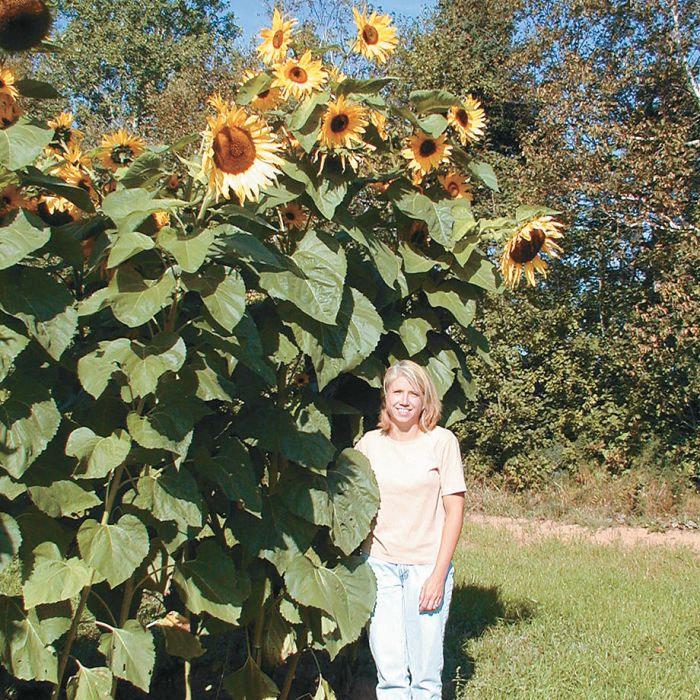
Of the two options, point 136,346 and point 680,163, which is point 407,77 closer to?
point 680,163

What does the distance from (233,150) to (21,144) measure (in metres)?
0.52

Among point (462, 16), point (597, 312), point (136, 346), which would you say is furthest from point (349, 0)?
point (136, 346)

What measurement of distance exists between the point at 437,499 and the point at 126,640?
1.21 m

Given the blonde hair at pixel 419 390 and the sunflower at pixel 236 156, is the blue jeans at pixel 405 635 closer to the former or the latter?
the blonde hair at pixel 419 390

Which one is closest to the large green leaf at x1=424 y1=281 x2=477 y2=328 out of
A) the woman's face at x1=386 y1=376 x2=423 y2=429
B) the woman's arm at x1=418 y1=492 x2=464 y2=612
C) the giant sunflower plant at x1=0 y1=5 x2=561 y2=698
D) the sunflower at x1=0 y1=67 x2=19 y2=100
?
the giant sunflower plant at x1=0 y1=5 x2=561 y2=698

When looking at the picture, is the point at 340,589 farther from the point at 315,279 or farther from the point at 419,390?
the point at 315,279

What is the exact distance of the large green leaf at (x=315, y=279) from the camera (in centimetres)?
252

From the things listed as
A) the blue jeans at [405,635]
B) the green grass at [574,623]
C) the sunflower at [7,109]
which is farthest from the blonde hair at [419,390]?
the sunflower at [7,109]

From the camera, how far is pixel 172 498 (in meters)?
2.38

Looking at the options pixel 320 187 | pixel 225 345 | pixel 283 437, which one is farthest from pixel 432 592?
pixel 320 187

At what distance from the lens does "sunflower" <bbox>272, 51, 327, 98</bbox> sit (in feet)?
9.16

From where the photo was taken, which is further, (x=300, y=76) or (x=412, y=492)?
(x=412, y=492)

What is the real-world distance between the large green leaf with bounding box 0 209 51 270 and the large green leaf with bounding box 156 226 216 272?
29 cm

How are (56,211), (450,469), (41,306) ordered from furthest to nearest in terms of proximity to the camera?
(450,469)
(56,211)
(41,306)
